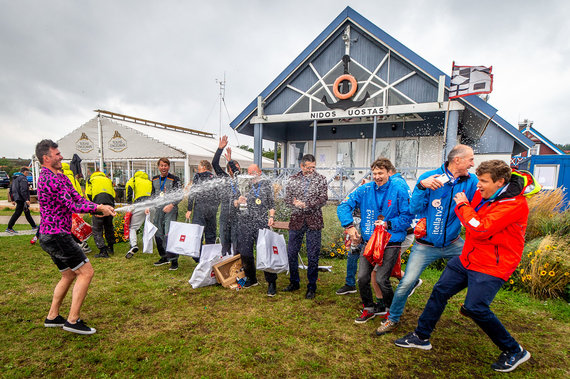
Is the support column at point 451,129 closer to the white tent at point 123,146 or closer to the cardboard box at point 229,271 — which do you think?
the cardboard box at point 229,271

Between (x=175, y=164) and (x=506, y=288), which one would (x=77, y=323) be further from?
(x=175, y=164)

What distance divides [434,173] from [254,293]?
313cm

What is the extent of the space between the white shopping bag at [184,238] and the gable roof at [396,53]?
833 cm

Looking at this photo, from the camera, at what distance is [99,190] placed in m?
6.46

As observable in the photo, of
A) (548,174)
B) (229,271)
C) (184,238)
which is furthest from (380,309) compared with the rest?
(548,174)

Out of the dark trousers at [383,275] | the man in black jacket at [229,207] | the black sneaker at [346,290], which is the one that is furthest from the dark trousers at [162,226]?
the dark trousers at [383,275]

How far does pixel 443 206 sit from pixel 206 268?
3.62m

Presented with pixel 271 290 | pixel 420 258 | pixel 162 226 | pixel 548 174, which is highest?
pixel 548 174

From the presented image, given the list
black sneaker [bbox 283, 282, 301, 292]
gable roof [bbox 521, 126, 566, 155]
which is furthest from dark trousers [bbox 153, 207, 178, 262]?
gable roof [bbox 521, 126, 566, 155]

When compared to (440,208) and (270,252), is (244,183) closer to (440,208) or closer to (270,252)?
(270,252)

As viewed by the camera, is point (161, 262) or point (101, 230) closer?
point (161, 262)

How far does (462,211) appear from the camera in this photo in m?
2.67

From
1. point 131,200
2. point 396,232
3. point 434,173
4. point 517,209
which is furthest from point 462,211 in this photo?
point 131,200

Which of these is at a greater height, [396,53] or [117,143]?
[396,53]
